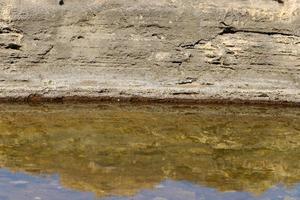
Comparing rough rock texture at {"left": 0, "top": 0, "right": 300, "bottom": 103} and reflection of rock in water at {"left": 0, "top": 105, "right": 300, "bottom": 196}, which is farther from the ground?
rough rock texture at {"left": 0, "top": 0, "right": 300, "bottom": 103}

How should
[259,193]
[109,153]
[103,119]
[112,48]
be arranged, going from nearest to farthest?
1. [259,193]
2. [109,153]
3. [103,119]
4. [112,48]

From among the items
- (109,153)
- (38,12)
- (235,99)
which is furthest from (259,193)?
(38,12)

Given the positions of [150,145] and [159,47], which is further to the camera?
[159,47]

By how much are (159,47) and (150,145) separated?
2.45 meters

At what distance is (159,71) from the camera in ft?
28.9

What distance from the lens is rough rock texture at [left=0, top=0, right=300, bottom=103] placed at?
8.60m

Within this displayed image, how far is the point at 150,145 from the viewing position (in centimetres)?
671

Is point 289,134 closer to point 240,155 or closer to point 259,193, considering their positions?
point 240,155

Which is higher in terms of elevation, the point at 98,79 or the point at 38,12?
the point at 38,12

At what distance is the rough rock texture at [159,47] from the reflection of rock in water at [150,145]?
420 mm

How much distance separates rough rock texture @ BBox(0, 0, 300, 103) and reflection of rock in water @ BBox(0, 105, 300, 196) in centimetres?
42

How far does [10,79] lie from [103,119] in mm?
1473

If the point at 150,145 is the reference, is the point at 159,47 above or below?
above

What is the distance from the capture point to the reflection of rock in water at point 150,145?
231 inches
